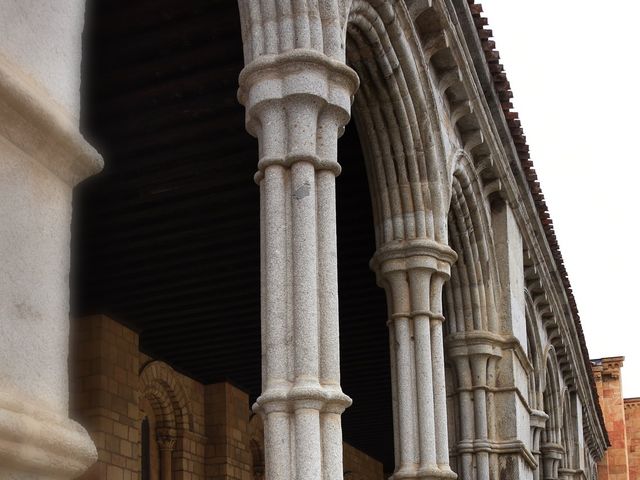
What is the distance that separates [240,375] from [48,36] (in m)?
13.2

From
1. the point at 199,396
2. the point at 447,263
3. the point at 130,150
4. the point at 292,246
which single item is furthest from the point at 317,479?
the point at 199,396

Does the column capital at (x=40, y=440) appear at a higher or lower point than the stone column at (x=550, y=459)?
lower

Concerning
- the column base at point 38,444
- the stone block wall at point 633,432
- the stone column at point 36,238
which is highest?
the stone block wall at point 633,432

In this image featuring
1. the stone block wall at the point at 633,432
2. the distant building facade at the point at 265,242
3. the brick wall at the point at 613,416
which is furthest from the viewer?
the stone block wall at the point at 633,432

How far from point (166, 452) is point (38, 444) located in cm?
1223

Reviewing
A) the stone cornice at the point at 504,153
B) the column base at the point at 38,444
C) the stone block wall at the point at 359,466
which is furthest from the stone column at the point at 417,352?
the stone block wall at the point at 359,466

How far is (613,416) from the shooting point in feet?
119

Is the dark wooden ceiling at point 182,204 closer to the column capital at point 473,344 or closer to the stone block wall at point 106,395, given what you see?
the stone block wall at point 106,395

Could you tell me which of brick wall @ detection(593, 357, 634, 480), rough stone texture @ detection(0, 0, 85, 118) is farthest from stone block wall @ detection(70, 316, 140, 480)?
brick wall @ detection(593, 357, 634, 480)

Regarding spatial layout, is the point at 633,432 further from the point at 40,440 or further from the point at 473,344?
the point at 40,440

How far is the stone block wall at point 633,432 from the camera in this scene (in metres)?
38.1

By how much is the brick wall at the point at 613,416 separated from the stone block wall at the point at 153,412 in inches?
869

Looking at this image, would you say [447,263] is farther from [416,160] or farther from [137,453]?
[137,453]

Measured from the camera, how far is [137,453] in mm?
12172
